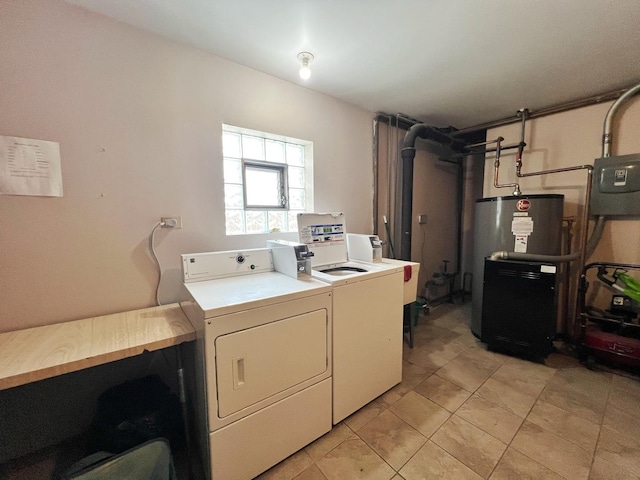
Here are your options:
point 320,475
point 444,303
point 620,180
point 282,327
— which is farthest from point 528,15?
point 444,303

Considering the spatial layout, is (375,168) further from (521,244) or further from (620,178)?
(620,178)

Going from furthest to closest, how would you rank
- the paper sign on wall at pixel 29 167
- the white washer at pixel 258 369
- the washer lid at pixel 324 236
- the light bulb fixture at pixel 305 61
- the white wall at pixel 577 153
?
the white wall at pixel 577 153
the washer lid at pixel 324 236
the light bulb fixture at pixel 305 61
the paper sign on wall at pixel 29 167
the white washer at pixel 258 369

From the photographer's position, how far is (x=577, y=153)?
105 inches

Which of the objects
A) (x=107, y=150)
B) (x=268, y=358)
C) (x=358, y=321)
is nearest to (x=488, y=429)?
(x=358, y=321)

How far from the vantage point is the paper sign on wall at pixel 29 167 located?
1.30 meters

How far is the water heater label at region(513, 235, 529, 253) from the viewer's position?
2.35 meters

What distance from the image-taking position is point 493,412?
67.1 inches

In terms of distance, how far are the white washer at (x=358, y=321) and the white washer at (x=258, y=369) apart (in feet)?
0.33

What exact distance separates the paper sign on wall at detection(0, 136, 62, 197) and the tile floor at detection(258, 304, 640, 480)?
197cm

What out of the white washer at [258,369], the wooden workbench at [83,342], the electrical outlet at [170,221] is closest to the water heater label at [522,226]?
the white washer at [258,369]

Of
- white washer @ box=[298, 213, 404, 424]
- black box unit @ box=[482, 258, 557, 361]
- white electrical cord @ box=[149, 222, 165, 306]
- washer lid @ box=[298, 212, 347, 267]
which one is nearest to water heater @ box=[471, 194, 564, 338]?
black box unit @ box=[482, 258, 557, 361]

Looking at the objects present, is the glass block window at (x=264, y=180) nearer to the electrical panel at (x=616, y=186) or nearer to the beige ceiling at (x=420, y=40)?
the beige ceiling at (x=420, y=40)

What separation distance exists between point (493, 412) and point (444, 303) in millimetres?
2275

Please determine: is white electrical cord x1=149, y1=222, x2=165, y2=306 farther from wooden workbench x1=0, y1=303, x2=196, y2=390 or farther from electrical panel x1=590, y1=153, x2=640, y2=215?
electrical panel x1=590, y1=153, x2=640, y2=215
